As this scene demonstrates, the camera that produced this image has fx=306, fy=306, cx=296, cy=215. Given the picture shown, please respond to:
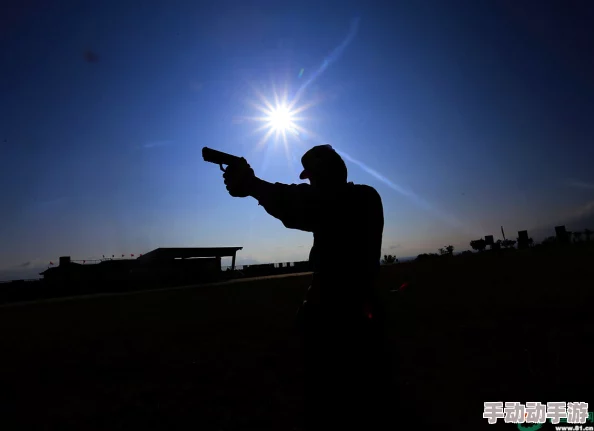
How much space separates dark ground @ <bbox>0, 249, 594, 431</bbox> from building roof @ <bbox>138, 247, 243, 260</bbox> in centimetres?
1658

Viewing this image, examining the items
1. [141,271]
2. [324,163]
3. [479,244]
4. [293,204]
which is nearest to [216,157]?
[324,163]

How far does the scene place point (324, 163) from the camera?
1753 millimetres

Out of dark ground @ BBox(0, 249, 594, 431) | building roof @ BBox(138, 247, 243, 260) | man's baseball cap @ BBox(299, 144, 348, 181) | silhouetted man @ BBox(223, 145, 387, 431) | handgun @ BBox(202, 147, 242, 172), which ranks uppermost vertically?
building roof @ BBox(138, 247, 243, 260)

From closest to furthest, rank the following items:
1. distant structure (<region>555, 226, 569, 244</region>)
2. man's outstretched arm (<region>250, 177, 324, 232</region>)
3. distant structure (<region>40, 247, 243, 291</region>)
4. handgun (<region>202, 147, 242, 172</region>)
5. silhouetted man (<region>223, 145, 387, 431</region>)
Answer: silhouetted man (<region>223, 145, 387, 431</region>)
man's outstretched arm (<region>250, 177, 324, 232</region>)
handgun (<region>202, 147, 242, 172</region>)
distant structure (<region>40, 247, 243, 291</region>)
distant structure (<region>555, 226, 569, 244</region>)

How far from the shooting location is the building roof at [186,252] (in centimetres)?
2502

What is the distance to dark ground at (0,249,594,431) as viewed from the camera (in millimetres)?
3330

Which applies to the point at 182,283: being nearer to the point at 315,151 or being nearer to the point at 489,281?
the point at 489,281

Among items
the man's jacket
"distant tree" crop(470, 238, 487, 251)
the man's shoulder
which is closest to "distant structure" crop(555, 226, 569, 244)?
"distant tree" crop(470, 238, 487, 251)

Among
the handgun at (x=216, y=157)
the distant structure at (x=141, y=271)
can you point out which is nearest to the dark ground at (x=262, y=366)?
the handgun at (x=216, y=157)

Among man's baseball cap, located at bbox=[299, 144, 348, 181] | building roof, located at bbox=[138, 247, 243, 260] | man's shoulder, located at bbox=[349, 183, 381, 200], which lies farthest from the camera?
building roof, located at bbox=[138, 247, 243, 260]

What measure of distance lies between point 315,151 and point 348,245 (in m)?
0.60

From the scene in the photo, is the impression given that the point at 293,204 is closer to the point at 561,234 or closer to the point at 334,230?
the point at 334,230

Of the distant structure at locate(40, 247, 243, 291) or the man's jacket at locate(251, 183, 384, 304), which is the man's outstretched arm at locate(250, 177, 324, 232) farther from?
the distant structure at locate(40, 247, 243, 291)

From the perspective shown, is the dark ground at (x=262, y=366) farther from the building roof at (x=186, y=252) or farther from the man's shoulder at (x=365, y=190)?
the building roof at (x=186, y=252)
